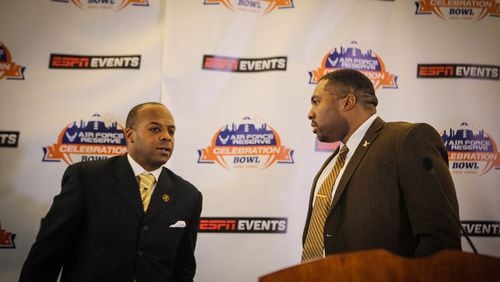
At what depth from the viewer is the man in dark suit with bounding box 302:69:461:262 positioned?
1770 millimetres

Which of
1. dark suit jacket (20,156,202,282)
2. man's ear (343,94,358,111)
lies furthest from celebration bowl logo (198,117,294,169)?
man's ear (343,94,358,111)

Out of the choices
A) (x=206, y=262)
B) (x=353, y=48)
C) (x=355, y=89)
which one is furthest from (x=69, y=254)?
(x=353, y=48)

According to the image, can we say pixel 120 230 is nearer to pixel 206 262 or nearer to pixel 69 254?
pixel 69 254

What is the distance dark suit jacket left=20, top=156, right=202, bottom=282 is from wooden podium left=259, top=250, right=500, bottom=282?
137cm

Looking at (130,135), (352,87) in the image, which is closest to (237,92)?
(130,135)

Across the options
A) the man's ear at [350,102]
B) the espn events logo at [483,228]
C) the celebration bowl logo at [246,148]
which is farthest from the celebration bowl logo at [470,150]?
the man's ear at [350,102]

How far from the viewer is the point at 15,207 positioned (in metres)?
3.17

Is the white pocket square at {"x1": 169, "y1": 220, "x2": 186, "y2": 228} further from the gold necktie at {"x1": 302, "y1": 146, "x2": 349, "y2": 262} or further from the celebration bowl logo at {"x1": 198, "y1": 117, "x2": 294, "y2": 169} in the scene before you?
the celebration bowl logo at {"x1": 198, "y1": 117, "x2": 294, "y2": 169}

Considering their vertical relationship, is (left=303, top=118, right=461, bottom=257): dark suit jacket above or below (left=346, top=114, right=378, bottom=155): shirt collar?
below

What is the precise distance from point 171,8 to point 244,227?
1682mm

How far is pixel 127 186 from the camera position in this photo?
2.34 metres

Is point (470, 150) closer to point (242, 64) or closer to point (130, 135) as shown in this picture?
point (242, 64)

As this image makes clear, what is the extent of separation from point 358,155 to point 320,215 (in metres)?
0.34

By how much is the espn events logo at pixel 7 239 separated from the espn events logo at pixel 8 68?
1093 millimetres
